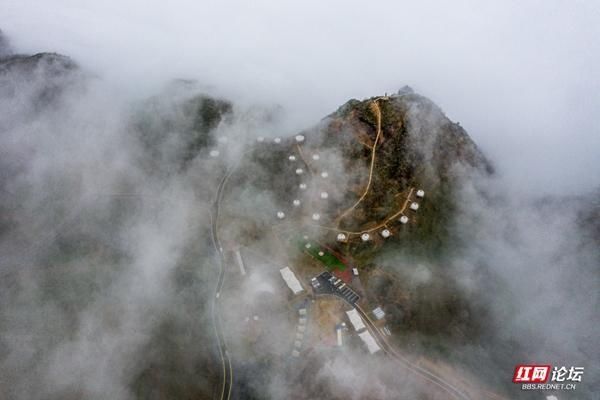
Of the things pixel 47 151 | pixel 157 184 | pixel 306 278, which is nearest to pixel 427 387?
pixel 306 278

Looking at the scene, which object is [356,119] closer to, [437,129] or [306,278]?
[437,129]

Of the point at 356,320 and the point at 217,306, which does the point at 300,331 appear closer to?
the point at 356,320

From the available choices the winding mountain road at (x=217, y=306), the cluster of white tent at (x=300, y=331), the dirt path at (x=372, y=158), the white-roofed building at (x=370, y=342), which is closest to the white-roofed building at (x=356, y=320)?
the white-roofed building at (x=370, y=342)

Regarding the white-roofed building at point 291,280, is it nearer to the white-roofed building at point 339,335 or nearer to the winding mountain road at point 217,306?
the white-roofed building at point 339,335

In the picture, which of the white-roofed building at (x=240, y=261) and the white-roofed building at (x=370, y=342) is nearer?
the white-roofed building at (x=370, y=342)

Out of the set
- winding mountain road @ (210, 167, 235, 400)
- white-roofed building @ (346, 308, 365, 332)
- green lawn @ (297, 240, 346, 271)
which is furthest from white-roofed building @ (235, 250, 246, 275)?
white-roofed building @ (346, 308, 365, 332)

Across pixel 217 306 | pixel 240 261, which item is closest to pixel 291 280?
pixel 240 261

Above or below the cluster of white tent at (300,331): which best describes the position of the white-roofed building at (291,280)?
above
